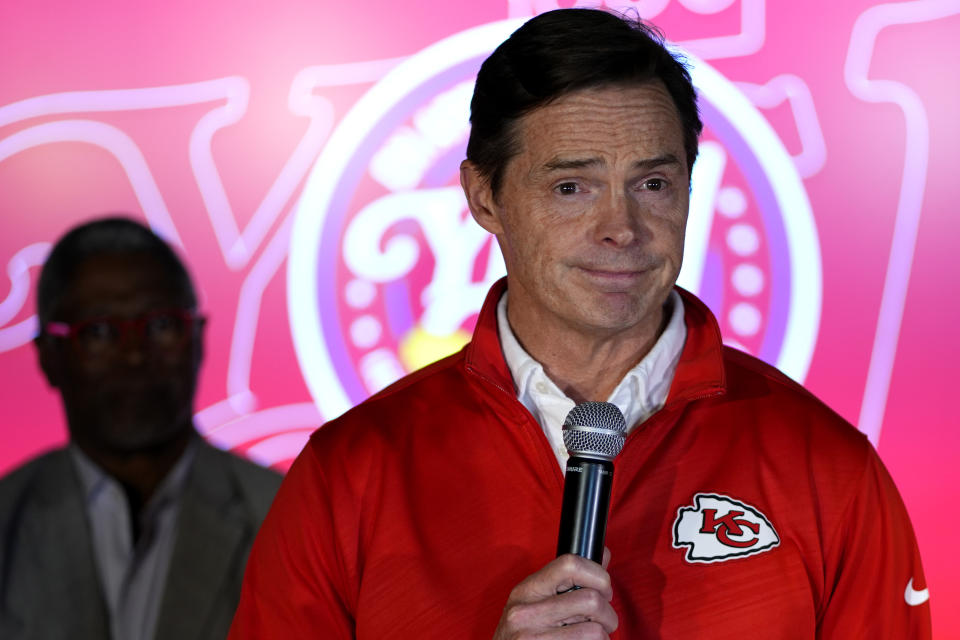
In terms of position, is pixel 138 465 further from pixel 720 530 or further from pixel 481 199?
pixel 720 530

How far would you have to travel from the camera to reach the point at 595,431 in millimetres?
1341

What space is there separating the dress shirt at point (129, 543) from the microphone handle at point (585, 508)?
1.49 metres

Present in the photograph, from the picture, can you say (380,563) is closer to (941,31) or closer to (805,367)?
(805,367)

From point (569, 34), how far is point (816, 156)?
45.4 inches

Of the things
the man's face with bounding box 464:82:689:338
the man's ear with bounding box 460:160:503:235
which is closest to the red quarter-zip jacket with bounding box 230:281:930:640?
the man's face with bounding box 464:82:689:338

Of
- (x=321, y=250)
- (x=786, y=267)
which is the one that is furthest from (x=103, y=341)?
(x=786, y=267)

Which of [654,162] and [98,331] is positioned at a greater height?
[654,162]

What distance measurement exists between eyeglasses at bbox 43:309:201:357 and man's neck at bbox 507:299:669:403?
1.14 metres

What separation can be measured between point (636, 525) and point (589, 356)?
25 centimetres

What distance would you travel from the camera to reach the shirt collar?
5.51 ft

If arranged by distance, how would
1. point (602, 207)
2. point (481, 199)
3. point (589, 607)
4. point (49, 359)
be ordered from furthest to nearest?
point (49, 359) → point (481, 199) → point (602, 207) → point (589, 607)

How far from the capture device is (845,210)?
8.71 ft

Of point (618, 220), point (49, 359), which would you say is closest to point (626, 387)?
point (618, 220)

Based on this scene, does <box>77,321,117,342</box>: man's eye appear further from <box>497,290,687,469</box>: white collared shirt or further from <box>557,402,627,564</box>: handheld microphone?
<box>557,402,627,564</box>: handheld microphone
